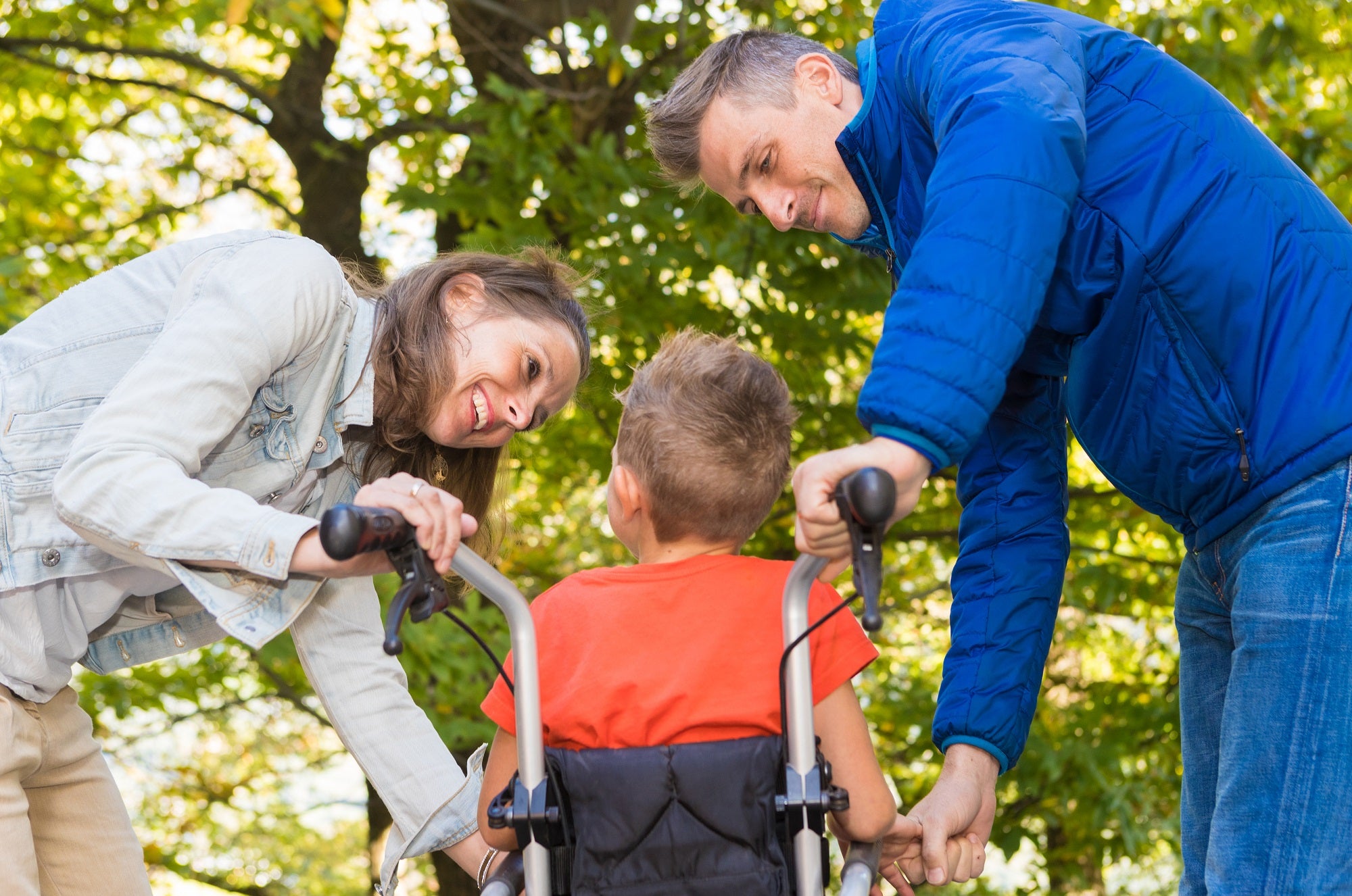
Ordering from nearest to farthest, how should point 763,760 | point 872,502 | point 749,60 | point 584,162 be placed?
point 872,502
point 763,760
point 749,60
point 584,162

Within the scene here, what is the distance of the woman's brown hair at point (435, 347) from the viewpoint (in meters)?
2.17

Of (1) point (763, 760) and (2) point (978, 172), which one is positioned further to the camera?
(1) point (763, 760)

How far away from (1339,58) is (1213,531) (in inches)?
168

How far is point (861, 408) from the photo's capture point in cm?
146

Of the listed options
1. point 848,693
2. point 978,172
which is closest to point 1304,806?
point 848,693

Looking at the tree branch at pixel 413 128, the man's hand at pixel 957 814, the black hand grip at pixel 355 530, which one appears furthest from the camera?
the tree branch at pixel 413 128

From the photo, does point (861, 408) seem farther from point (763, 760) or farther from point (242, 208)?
point (242, 208)

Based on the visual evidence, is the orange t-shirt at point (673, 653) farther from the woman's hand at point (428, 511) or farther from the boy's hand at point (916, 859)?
the boy's hand at point (916, 859)

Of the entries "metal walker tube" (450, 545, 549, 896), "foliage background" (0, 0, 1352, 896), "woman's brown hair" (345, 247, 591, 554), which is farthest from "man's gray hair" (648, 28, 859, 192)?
"foliage background" (0, 0, 1352, 896)

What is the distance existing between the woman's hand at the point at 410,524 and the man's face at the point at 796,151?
0.72 metres

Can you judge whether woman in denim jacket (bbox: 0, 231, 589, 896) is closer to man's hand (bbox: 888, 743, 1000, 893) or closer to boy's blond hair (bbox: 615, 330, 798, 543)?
boy's blond hair (bbox: 615, 330, 798, 543)

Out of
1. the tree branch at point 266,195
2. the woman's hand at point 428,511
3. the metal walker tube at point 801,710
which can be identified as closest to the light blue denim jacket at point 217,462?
the woman's hand at point 428,511

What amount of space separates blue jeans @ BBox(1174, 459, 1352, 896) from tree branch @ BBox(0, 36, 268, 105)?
227 inches

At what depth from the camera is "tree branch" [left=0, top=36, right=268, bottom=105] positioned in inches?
239
